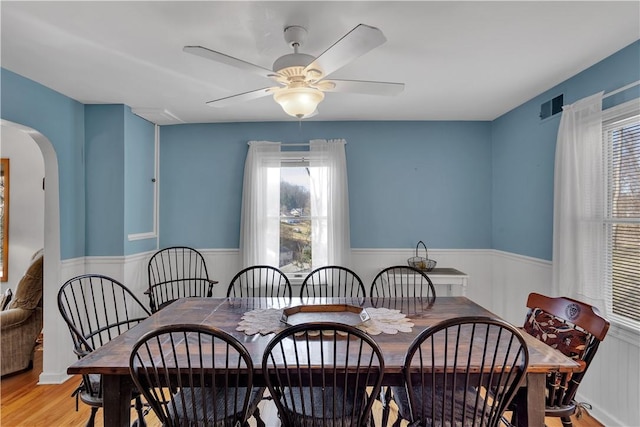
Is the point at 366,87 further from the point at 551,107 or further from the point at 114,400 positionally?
the point at 114,400

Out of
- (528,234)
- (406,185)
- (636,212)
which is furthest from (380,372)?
(406,185)

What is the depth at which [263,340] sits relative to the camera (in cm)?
175

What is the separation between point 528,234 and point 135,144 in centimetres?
397

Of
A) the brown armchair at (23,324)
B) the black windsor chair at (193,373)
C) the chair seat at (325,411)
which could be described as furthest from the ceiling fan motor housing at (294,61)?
the brown armchair at (23,324)

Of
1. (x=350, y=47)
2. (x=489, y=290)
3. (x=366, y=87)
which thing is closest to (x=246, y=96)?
(x=366, y=87)

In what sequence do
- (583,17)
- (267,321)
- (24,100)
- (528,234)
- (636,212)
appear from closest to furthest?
(583,17), (267,321), (636,212), (24,100), (528,234)

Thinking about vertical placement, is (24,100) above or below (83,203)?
above

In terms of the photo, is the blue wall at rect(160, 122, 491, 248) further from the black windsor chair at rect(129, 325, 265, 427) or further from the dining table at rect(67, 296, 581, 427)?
the black windsor chair at rect(129, 325, 265, 427)

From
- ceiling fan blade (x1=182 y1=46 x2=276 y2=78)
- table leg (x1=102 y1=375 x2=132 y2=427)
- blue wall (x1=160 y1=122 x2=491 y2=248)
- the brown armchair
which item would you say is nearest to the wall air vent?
blue wall (x1=160 y1=122 x2=491 y2=248)

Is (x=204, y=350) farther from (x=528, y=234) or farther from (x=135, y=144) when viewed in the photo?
(x=528, y=234)

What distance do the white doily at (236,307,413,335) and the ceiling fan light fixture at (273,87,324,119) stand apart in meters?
1.22

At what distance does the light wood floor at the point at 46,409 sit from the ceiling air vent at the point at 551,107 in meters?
2.32

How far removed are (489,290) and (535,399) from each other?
2.64 m

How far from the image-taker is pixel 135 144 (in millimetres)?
3609
